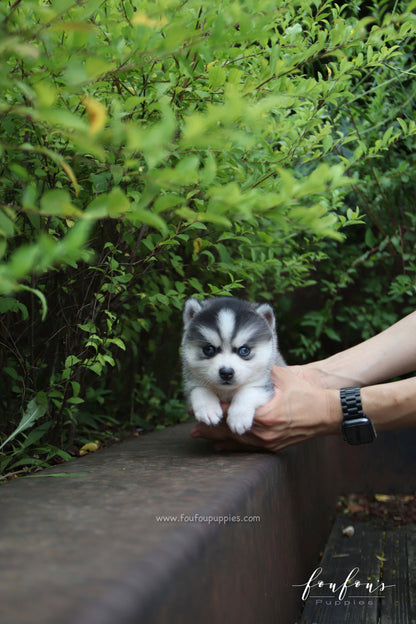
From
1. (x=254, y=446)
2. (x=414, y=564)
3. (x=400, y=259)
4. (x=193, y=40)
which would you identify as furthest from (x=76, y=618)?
(x=400, y=259)

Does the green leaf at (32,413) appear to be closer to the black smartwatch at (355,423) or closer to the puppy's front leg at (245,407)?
the puppy's front leg at (245,407)

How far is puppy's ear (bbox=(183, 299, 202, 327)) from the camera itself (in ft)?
8.54

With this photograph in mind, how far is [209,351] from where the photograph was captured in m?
2.52

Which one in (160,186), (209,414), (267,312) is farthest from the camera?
(267,312)

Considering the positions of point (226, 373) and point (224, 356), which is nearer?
point (226, 373)

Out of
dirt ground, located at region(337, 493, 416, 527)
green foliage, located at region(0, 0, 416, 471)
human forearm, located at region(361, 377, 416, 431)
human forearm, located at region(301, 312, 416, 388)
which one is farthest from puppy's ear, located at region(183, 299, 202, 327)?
dirt ground, located at region(337, 493, 416, 527)

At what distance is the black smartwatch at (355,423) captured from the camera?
2191mm

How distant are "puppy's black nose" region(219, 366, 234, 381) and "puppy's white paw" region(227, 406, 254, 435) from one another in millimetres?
190

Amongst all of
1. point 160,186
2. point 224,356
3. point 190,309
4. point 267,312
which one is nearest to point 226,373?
point 224,356

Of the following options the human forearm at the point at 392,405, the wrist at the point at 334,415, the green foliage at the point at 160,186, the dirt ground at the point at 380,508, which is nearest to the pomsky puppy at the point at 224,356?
the green foliage at the point at 160,186

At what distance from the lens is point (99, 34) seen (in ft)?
5.90

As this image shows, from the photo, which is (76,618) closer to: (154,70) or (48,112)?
(48,112)

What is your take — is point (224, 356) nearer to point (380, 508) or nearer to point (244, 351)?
point (244, 351)

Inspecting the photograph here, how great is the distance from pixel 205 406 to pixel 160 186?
4.10ft
